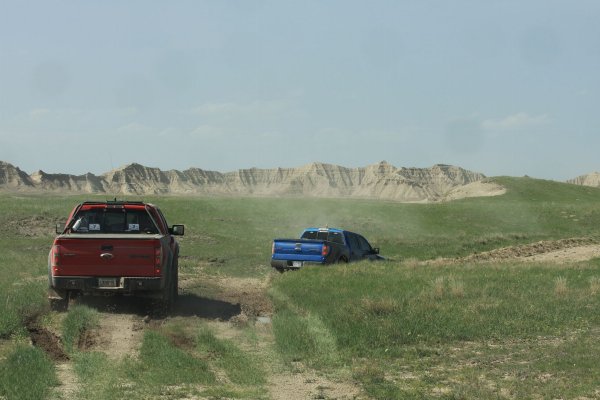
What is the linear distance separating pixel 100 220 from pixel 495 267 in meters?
11.4

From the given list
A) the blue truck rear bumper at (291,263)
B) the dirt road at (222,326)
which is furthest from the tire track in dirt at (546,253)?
the dirt road at (222,326)

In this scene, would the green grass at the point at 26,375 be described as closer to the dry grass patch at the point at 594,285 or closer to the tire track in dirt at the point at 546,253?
the dry grass patch at the point at 594,285

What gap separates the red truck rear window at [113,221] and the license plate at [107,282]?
1.78 metres

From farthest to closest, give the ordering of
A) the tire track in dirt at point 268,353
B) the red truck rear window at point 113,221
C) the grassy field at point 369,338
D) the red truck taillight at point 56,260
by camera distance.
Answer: the red truck rear window at point 113,221 → the red truck taillight at point 56,260 → the grassy field at point 369,338 → the tire track in dirt at point 268,353

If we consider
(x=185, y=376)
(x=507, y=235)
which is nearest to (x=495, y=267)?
(x=185, y=376)

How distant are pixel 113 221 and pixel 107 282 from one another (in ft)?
7.83

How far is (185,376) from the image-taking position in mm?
8789

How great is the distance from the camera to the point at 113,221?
1582 cm

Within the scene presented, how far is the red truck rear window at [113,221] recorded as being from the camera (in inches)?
603

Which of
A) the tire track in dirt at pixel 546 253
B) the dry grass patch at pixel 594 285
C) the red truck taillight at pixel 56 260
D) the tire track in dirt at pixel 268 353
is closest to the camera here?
the tire track in dirt at pixel 268 353

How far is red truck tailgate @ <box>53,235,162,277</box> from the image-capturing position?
13.7 meters

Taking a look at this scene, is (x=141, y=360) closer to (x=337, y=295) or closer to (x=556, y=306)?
(x=337, y=295)

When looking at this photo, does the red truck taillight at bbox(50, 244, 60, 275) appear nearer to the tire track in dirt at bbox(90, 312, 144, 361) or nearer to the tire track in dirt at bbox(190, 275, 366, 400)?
the tire track in dirt at bbox(90, 312, 144, 361)

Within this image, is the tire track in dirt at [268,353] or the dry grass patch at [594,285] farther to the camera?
the dry grass patch at [594,285]
